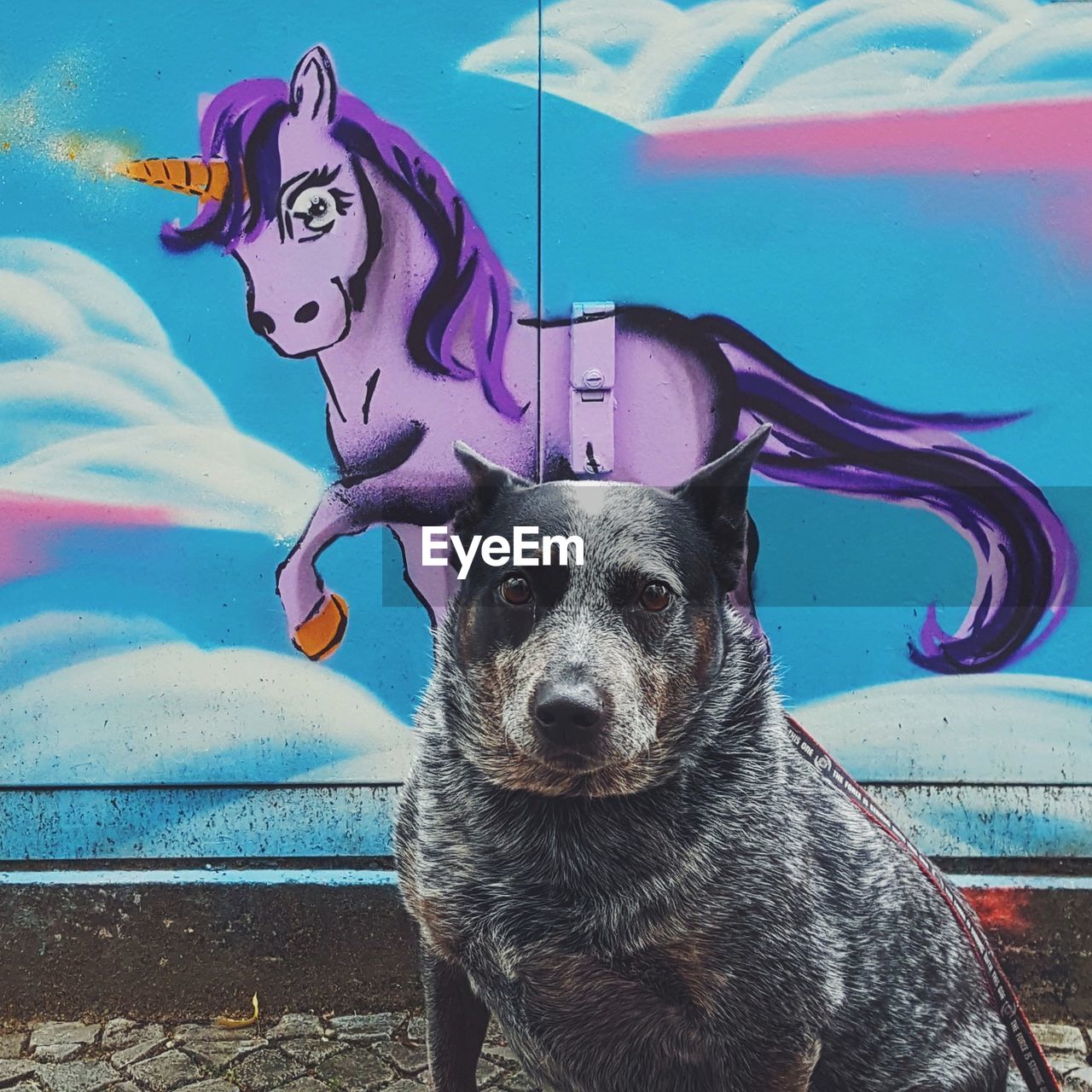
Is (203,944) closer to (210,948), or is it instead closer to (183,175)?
(210,948)

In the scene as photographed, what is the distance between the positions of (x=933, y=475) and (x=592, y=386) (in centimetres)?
107

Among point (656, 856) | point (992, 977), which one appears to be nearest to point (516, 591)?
point (656, 856)

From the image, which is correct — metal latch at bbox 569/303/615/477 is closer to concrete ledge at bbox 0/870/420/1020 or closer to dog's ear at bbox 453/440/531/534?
dog's ear at bbox 453/440/531/534

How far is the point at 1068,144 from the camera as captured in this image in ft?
9.85

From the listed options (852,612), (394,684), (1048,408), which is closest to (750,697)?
(852,612)

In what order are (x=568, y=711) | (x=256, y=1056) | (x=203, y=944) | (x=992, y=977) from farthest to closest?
(x=203, y=944)
(x=256, y=1056)
(x=992, y=977)
(x=568, y=711)

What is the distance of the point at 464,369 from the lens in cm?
308

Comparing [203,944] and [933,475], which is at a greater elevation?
[933,475]

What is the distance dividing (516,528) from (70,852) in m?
2.29

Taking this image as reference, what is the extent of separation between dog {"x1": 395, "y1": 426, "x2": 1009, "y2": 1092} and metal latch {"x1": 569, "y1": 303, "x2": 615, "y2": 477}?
47.8 inches

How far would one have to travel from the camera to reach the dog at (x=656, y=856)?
1.73 meters

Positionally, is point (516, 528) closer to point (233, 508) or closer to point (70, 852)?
point (233, 508)

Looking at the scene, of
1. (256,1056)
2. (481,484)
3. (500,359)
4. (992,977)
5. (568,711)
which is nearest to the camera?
(568,711)

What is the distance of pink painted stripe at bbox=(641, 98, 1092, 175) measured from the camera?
2994 mm
